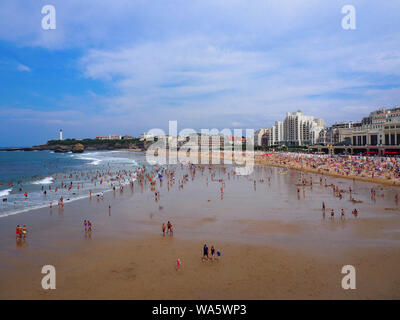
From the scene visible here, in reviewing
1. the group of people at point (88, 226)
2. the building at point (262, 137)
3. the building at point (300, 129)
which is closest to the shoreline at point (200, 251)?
the group of people at point (88, 226)

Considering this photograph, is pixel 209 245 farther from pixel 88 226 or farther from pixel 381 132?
pixel 381 132

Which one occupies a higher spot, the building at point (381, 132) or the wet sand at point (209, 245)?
the building at point (381, 132)

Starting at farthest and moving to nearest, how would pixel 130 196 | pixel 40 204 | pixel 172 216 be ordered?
1. pixel 130 196
2. pixel 40 204
3. pixel 172 216

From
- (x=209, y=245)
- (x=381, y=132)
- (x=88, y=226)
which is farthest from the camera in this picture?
(x=381, y=132)

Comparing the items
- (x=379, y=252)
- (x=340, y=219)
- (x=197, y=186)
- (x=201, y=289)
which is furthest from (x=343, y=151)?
(x=201, y=289)

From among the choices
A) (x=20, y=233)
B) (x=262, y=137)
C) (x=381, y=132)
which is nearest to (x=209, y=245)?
(x=20, y=233)

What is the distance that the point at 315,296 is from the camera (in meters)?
7.94

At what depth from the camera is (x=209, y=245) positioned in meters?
12.2

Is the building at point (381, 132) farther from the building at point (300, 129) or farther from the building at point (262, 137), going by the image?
the building at point (262, 137)

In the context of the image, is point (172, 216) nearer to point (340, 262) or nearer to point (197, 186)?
point (340, 262)

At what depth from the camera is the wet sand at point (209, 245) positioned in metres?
8.43

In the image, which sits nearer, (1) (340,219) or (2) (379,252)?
(2) (379,252)

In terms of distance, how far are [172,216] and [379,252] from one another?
36.4 ft

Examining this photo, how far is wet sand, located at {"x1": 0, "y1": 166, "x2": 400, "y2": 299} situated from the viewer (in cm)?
843
